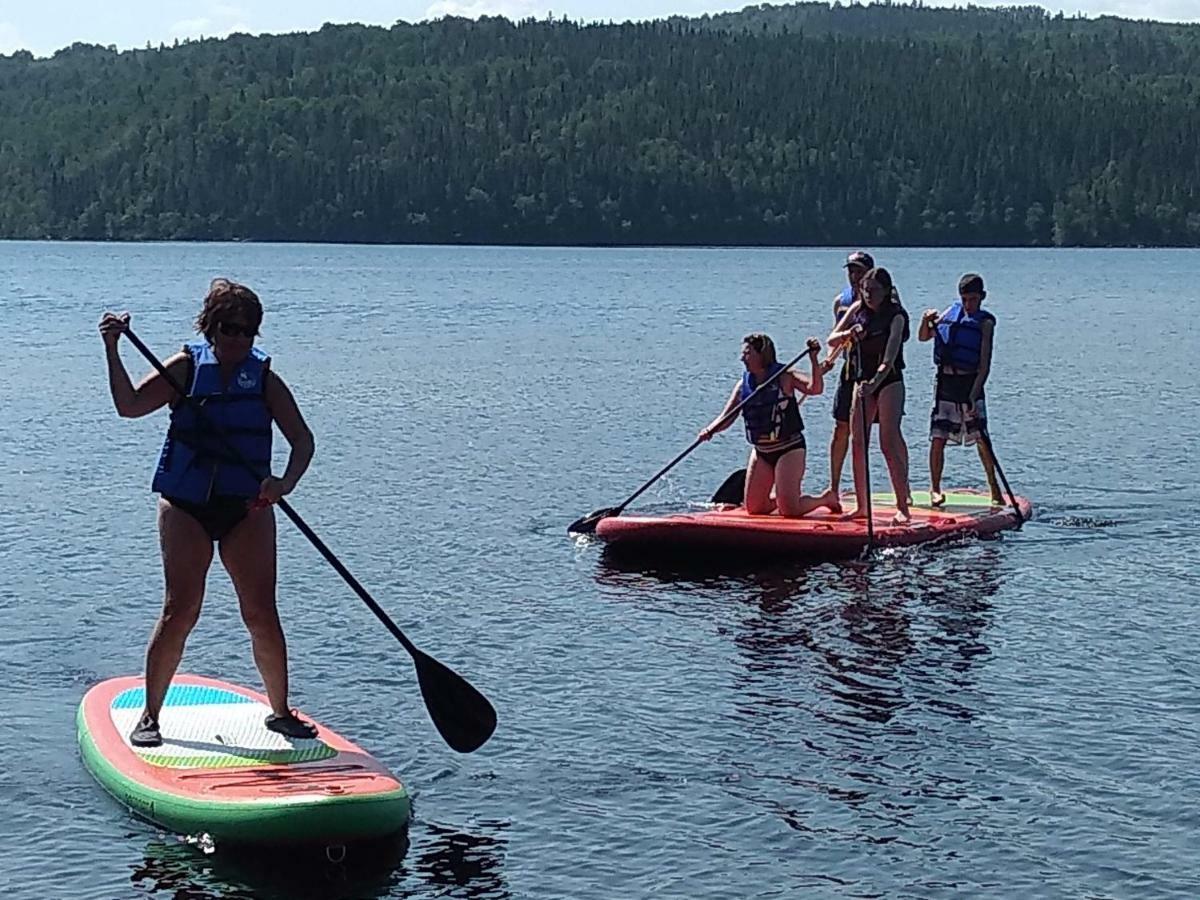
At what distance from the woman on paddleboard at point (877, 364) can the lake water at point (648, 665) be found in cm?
88

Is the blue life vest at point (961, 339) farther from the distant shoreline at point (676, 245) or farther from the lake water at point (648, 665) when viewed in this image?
the distant shoreline at point (676, 245)

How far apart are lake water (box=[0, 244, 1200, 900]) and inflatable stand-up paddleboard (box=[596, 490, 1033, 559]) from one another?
0.75ft

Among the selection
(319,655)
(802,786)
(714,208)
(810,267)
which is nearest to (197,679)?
(319,655)

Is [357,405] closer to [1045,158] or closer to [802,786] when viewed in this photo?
[802,786]

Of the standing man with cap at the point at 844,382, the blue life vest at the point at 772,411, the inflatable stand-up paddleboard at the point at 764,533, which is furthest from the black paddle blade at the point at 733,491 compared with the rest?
the blue life vest at the point at 772,411

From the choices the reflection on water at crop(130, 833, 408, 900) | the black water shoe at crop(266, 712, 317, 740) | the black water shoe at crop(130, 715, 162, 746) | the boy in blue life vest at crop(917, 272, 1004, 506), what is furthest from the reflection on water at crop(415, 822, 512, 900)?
the boy in blue life vest at crop(917, 272, 1004, 506)

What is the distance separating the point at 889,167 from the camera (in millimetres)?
151375

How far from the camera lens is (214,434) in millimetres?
8844

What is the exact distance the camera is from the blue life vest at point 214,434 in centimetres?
884

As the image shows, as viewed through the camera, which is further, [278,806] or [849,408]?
[849,408]

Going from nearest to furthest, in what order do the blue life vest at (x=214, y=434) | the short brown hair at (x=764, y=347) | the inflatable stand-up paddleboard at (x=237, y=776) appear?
the inflatable stand-up paddleboard at (x=237, y=776)
the blue life vest at (x=214, y=434)
the short brown hair at (x=764, y=347)

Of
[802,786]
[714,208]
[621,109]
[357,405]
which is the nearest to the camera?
[802,786]

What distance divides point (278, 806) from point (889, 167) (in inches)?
5764

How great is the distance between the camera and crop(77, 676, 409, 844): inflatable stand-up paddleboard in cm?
862
